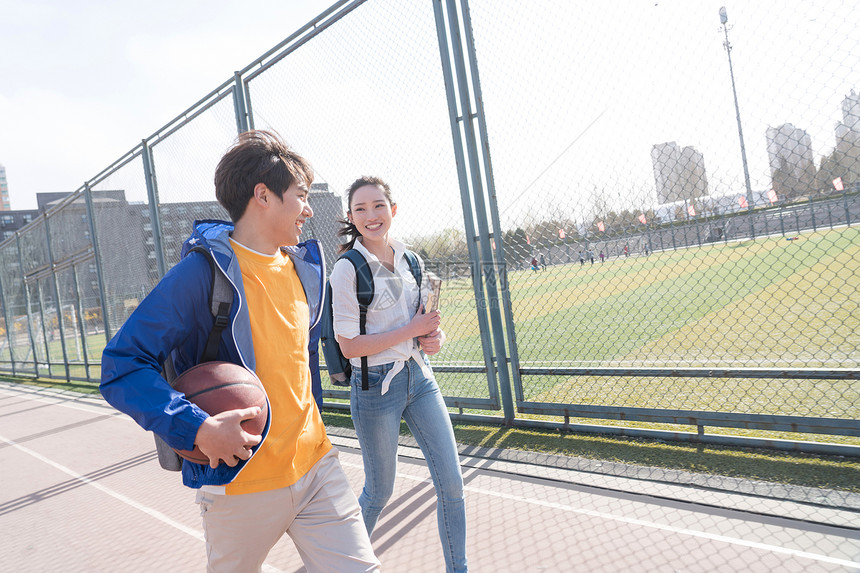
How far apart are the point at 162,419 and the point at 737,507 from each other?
3.10 meters

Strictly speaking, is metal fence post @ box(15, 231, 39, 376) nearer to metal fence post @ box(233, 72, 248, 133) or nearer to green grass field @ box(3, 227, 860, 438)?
metal fence post @ box(233, 72, 248, 133)

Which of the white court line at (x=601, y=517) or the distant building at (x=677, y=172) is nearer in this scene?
the white court line at (x=601, y=517)

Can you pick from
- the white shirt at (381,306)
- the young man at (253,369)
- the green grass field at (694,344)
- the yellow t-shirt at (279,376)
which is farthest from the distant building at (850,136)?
the yellow t-shirt at (279,376)

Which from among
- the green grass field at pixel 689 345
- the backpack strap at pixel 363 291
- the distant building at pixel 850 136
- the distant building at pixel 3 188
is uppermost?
the distant building at pixel 3 188

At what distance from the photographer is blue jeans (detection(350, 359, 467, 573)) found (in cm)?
253

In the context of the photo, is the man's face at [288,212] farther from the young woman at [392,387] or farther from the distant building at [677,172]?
the distant building at [677,172]

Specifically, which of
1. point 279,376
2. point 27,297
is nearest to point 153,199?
point 279,376

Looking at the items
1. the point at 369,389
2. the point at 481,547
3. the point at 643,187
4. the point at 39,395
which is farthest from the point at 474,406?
the point at 39,395

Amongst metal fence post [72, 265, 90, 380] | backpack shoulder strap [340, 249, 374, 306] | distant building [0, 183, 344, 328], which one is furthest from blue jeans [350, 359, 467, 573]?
metal fence post [72, 265, 90, 380]

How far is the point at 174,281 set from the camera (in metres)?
1.71

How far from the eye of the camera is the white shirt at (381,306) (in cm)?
260

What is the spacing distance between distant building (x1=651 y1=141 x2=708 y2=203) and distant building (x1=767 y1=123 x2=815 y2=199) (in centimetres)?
41

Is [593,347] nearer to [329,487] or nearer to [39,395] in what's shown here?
[329,487]

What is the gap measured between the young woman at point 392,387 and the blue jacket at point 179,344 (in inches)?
30.8
